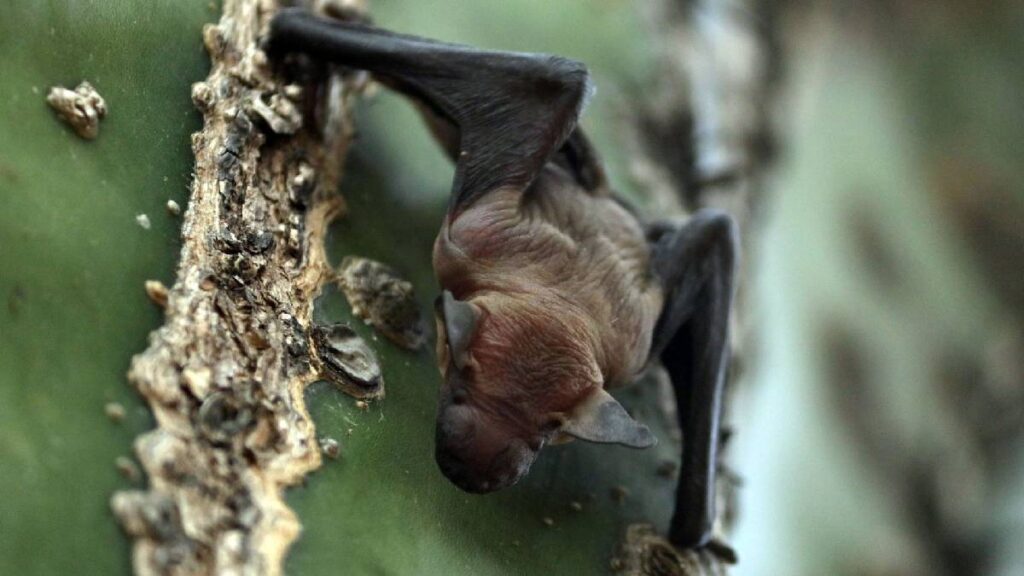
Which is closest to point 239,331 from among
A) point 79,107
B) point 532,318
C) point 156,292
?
point 156,292

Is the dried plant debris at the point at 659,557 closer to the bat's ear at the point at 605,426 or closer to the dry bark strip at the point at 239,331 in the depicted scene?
the bat's ear at the point at 605,426

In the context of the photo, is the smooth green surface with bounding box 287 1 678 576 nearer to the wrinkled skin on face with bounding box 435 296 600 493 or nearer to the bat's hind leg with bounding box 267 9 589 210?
the wrinkled skin on face with bounding box 435 296 600 493

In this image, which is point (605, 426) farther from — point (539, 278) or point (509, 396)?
point (539, 278)

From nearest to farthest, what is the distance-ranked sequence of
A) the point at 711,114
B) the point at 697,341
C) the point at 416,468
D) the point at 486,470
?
the point at 486,470
the point at 416,468
the point at 697,341
the point at 711,114

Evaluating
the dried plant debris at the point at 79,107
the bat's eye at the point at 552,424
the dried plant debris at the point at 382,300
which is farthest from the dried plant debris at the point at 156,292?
the bat's eye at the point at 552,424

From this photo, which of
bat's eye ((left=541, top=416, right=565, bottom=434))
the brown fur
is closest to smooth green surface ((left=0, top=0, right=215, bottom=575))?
the brown fur

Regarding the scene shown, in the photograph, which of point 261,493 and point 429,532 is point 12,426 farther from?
point 429,532
